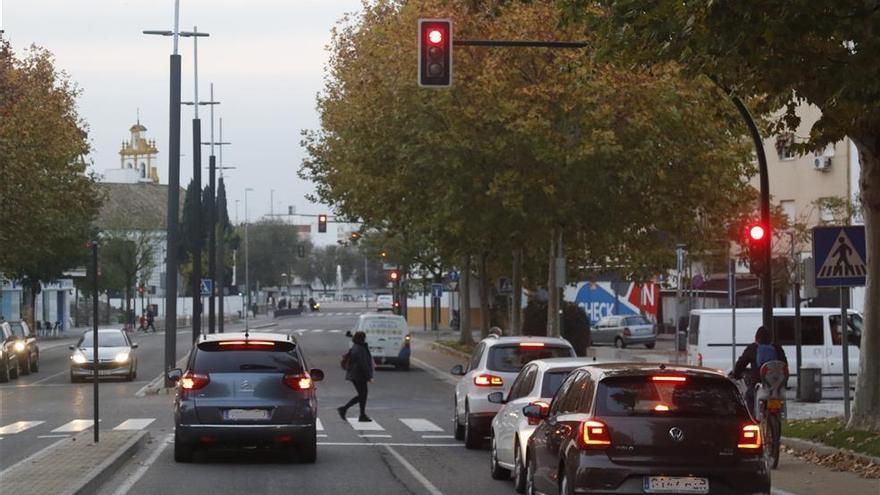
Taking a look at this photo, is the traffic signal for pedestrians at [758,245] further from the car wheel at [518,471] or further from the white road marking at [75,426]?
the white road marking at [75,426]

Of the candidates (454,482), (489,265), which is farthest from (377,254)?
(454,482)

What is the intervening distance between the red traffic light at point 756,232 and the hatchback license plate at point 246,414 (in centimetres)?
890

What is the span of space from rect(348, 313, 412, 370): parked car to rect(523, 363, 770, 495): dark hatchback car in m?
38.8

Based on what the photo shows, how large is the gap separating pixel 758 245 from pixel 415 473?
27.3ft

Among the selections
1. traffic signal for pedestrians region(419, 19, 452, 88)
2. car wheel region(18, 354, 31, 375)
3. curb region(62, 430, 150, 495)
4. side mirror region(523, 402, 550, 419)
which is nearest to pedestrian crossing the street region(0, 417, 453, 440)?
curb region(62, 430, 150, 495)

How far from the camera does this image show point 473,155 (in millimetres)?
40812

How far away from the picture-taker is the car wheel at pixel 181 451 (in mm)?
20281

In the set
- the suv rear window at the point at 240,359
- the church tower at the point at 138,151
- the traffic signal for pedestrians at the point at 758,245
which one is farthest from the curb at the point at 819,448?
the church tower at the point at 138,151

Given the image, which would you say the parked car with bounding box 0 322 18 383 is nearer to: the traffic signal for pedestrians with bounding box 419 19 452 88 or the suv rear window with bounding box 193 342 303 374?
the traffic signal for pedestrians with bounding box 419 19 452 88

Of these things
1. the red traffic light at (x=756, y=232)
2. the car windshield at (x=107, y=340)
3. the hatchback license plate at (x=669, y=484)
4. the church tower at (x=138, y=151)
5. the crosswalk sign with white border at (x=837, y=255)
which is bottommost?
the hatchback license plate at (x=669, y=484)

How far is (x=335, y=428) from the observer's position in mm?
27703

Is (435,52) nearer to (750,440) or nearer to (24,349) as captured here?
(750,440)

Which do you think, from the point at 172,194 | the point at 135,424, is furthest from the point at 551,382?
the point at 172,194

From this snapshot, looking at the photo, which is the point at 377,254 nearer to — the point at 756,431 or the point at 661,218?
the point at 661,218
